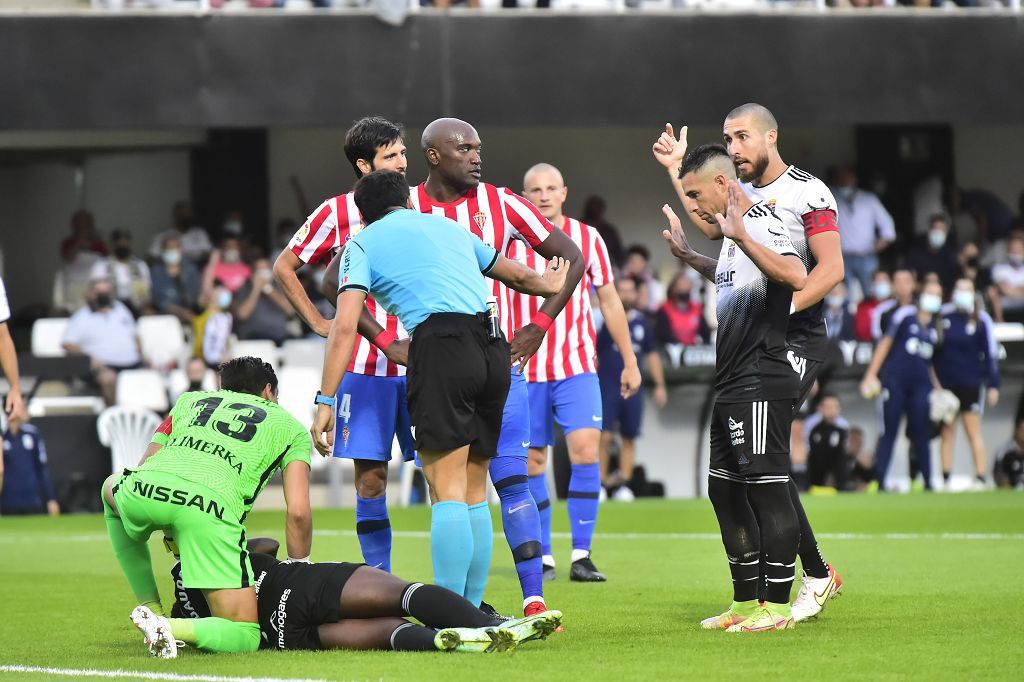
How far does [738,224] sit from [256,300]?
42.3 feet

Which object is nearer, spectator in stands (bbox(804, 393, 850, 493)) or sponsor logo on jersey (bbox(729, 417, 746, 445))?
sponsor logo on jersey (bbox(729, 417, 746, 445))

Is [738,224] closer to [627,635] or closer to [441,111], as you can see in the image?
[627,635]

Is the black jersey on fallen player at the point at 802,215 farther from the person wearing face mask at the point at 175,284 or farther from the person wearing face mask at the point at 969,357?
the person wearing face mask at the point at 175,284

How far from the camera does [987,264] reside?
2134 cm

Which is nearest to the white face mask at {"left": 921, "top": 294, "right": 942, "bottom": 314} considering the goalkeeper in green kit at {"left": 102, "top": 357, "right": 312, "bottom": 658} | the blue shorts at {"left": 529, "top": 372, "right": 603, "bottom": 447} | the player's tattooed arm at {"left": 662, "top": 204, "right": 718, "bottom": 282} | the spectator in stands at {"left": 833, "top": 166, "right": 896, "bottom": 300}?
the spectator in stands at {"left": 833, "top": 166, "right": 896, "bottom": 300}

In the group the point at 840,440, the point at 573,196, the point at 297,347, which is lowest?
the point at 840,440

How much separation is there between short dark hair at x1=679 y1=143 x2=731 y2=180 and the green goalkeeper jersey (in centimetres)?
205

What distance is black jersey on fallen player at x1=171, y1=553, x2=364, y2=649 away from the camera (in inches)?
243

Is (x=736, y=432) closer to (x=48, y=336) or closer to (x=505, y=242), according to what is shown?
(x=505, y=242)

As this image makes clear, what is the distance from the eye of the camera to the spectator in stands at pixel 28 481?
1644cm

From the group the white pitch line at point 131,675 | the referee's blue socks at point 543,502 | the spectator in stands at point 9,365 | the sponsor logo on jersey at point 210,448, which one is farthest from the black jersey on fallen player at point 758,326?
the spectator in stands at point 9,365

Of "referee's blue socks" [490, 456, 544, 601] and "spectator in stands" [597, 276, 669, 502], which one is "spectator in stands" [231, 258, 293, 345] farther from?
"referee's blue socks" [490, 456, 544, 601]

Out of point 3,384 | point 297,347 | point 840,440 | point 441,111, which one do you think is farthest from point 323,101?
point 840,440

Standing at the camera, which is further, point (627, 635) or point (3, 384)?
point (3, 384)
